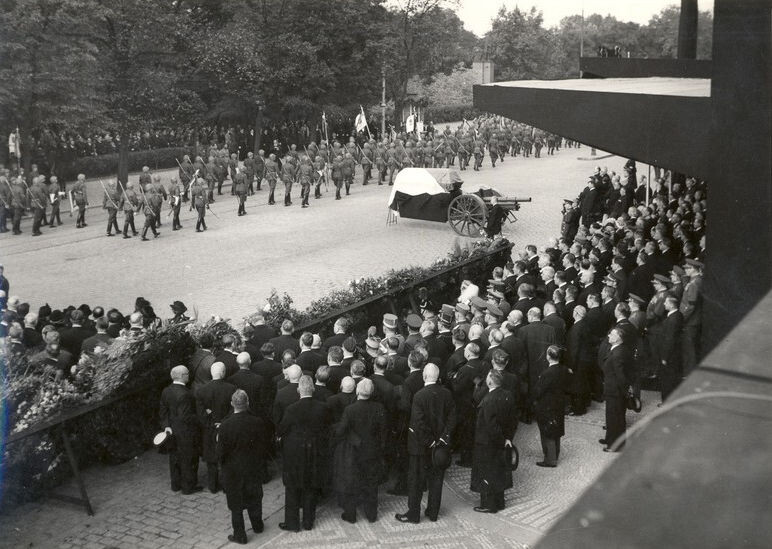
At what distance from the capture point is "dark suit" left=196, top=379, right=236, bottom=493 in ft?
27.7

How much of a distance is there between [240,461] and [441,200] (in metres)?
15.3

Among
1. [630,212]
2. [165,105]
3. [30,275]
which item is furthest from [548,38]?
[30,275]

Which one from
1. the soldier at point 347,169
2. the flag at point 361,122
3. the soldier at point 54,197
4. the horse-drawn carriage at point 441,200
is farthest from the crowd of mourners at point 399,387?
the flag at point 361,122

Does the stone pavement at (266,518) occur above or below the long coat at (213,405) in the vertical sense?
below

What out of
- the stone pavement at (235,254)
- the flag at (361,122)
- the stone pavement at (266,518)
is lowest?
the stone pavement at (266,518)

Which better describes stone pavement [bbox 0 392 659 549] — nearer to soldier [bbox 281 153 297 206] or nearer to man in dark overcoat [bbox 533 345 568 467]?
man in dark overcoat [bbox 533 345 568 467]

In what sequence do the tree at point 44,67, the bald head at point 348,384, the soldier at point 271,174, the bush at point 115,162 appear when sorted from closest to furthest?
the bald head at point 348,384 → the tree at point 44,67 → the soldier at point 271,174 → the bush at point 115,162

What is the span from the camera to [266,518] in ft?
27.3

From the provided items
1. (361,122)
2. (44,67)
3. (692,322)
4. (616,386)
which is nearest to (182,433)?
(616,386)

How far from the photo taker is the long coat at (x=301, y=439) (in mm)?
7887

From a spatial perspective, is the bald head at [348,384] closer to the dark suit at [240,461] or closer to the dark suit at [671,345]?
the dark suit at [240,461]

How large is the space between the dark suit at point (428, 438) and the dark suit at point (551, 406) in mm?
1381

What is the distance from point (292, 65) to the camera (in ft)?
118

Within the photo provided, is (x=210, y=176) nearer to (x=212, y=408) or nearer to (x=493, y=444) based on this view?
(x=212, y=408)
